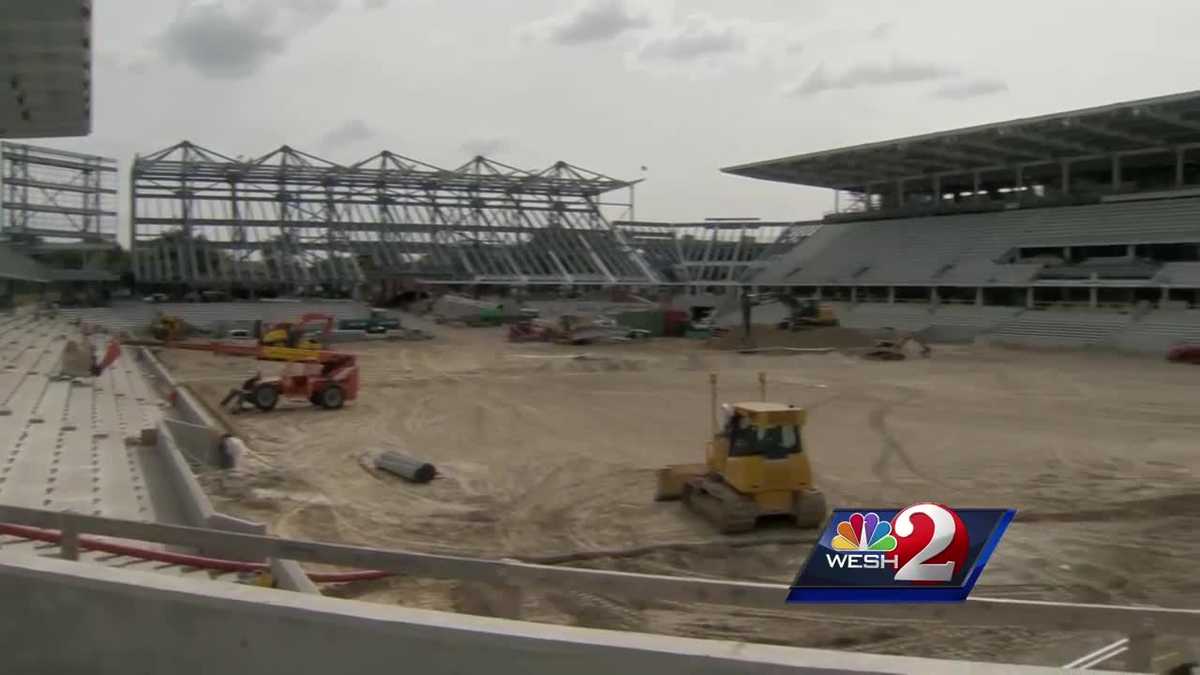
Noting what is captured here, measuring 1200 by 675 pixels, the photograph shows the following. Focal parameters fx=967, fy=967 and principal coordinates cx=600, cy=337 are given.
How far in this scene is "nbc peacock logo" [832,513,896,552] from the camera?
11.7 ft

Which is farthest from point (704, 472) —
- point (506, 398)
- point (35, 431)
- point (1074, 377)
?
point (1074, 377)

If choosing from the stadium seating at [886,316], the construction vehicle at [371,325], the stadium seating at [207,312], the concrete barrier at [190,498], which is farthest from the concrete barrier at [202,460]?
the stadium seating at [886,316]

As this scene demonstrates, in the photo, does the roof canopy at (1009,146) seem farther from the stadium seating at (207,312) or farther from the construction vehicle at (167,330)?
the construction vehicle at (167,330)

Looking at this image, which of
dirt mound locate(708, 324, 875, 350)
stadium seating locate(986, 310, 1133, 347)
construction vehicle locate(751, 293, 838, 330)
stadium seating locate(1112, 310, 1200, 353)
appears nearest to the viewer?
stadium seating locate(1112, 310, 1200, 353)

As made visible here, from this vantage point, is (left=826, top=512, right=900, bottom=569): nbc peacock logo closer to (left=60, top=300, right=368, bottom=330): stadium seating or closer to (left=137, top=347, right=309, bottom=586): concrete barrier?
(left=137, top=347, right=309, bottom=586): concrete barrier

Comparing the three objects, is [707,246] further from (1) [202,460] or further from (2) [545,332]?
(1) [202,460]

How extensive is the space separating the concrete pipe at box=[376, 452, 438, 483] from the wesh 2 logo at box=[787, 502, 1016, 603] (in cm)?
1222

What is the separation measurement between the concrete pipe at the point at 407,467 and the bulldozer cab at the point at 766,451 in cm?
542

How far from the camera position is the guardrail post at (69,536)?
474cm

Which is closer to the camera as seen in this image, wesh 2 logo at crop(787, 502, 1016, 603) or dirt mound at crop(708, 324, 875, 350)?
wesh 2 logo at crop(787, 502, 1016, 603)

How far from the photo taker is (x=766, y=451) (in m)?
11.9

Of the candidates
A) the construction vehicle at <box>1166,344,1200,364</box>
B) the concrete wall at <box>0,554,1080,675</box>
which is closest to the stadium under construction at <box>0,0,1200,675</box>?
the concrete wall at <box>0,554,1080,675</box>

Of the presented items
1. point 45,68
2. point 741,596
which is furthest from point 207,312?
point 741,596

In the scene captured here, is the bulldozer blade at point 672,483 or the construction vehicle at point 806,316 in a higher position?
the construction vehicle at point 806,316
